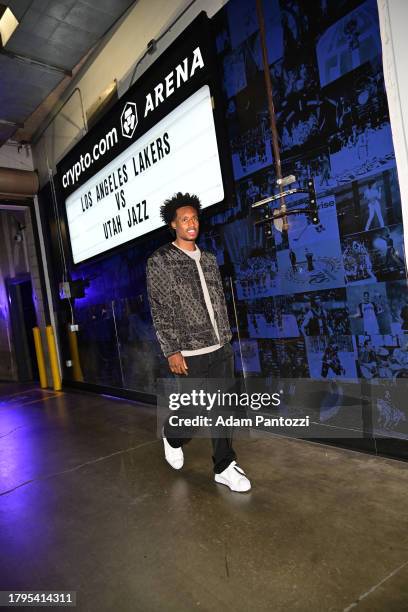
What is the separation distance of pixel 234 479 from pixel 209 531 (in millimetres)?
358

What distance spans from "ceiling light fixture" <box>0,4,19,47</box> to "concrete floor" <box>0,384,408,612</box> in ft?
12.5

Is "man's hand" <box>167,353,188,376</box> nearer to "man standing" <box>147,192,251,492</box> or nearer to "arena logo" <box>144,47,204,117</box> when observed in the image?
"man standing" <box>147,192,251,492</box>

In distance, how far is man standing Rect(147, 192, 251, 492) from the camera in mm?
2094

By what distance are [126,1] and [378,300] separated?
3512mm

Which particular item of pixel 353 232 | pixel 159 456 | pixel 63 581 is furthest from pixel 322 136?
pixel 63 581

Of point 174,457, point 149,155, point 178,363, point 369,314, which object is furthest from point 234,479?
point 149,155

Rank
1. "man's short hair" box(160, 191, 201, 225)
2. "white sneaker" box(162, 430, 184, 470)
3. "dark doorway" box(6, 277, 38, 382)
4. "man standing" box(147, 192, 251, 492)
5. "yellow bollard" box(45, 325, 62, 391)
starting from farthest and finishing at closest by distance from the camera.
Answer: "dark doorway" box(6, 277, 38, 382) → "yellow bollard" box(45, 325, 62, 391) → "white sneaker" box(162, 430, 184, 470) → "man's short hair" box(160, 191, 201, 225) → "man standing" box(147, 192, 251, 492)

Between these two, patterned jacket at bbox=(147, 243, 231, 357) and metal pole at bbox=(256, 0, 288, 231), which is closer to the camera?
patterned jacket at bbox=(147, 243, 231, 357)

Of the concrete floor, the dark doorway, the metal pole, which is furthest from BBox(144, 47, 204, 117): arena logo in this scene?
the dark doorway

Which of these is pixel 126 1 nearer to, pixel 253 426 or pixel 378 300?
pixel 378 300

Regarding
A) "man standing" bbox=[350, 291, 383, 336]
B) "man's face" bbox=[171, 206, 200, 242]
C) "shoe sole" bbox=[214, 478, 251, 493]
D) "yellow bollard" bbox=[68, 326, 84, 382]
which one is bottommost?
"shoe sole" bbox=[214, 478, 251, 493]

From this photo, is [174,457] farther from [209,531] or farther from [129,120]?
[129,120]

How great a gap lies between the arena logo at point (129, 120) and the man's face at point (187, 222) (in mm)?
1764

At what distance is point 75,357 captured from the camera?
5.79 metres
